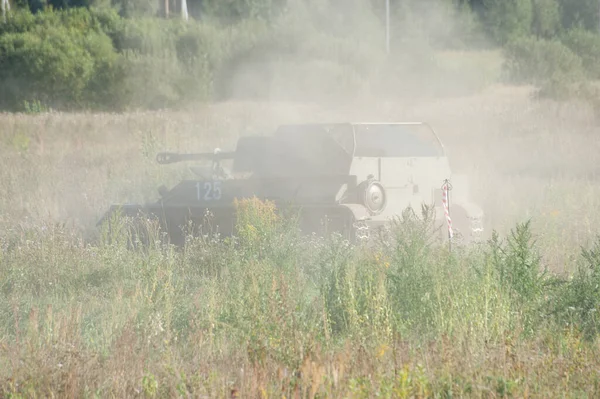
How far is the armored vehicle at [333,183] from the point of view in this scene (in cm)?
1056

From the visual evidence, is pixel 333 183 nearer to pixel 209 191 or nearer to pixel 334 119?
pixel 209 191

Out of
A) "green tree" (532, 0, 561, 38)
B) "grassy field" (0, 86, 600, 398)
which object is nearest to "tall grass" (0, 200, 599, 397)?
"grassy field" (0, 86, 600, 398)

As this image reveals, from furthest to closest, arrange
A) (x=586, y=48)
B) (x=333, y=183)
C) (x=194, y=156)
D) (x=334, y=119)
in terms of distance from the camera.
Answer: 1. (x=586, y=48)
2. (x=334, y=119)
3. (x=194, y=156)
4. (x=333, y=183)

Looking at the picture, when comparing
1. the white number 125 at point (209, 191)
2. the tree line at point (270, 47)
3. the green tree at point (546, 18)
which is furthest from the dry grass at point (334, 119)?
the green tree at point (546, 18)

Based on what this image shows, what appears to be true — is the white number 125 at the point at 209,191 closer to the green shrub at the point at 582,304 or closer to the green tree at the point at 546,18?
the green shrub at the point at 582,304

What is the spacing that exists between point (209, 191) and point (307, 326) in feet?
16.3

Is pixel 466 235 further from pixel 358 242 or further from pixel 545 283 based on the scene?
pixel 545 283

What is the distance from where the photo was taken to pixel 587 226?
1227 cm

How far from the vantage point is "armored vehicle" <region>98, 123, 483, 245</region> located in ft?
34.7

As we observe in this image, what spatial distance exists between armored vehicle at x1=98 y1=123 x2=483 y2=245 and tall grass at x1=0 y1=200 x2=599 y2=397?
1.24m

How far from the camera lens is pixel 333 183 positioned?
1069cm

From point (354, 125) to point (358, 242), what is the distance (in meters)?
1.91

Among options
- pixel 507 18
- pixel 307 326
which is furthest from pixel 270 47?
pixel 307 326

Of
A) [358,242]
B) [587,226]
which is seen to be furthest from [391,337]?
[587,226]
